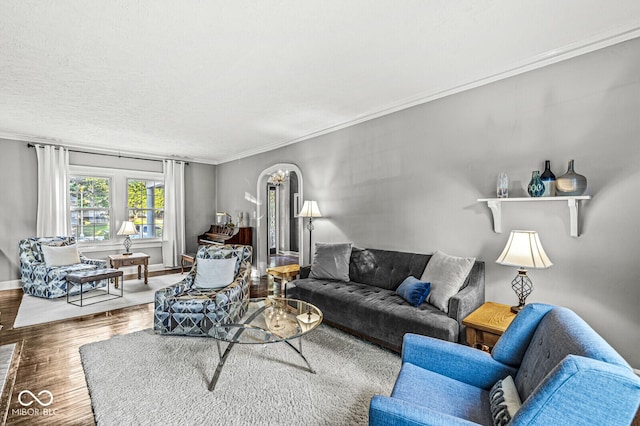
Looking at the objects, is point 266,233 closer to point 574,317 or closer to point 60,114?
point 60,114

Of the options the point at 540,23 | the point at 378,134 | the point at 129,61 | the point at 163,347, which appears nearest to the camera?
the point at 540,23

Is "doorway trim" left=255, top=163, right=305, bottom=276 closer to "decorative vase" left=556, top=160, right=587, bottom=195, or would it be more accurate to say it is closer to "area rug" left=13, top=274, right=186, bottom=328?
"area rug" left=13, top=274, right=186, bottom=328

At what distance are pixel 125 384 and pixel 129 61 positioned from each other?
106 inches

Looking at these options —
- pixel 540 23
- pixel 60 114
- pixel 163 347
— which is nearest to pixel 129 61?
pixel 60 114

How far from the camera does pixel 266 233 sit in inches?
260

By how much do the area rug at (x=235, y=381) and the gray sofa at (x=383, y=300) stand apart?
0.81 ft

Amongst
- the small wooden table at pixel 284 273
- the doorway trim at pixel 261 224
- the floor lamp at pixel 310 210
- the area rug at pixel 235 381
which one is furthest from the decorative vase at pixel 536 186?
the doorway trim at pixel 261 224

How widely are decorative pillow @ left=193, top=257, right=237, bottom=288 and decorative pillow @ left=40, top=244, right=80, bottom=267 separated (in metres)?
2.92

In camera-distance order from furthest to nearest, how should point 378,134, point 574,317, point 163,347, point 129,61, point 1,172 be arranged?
point 1,172, point 378,134, point 163,347, point 129,61, point 574,317

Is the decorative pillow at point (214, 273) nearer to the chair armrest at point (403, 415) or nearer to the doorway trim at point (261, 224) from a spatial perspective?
the doorway trim at point (261, 224)

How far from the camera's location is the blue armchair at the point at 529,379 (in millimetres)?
944

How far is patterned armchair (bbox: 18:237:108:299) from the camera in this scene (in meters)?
4.64

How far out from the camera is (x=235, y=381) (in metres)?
2.43

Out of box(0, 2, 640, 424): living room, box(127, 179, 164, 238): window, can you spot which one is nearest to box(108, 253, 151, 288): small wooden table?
box(127, 179, 164, 238): window
